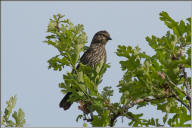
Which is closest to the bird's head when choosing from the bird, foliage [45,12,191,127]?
the bird

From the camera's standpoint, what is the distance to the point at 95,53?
27.7 feet

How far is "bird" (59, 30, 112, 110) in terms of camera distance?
8234 mm

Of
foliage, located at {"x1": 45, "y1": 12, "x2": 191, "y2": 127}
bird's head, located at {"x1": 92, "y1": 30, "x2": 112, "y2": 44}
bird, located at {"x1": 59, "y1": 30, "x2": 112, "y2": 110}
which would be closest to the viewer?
foliage, located at {"x1": 45, "y1": 12, "x2": 191, "y2": 127}

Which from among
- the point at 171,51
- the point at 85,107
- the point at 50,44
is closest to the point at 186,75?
the point at 171,51

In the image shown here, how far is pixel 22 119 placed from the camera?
171 inches

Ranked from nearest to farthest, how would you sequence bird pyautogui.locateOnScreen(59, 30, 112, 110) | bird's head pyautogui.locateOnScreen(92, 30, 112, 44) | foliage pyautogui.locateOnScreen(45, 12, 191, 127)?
foliage pyautogui.locateOnScreen(45, 12, 191, 127) < bird pyautogui.locateOnScreen(59, 30, 112, 110) < bird's head pyautogui.locateOnScreen(92, 30, 112, 44)

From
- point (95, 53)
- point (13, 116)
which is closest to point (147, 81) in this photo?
point (13, 116)

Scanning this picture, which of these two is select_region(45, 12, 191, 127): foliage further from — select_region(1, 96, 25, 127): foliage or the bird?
the bird

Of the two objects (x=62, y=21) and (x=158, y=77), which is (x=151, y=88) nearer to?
(x=158, y=77)

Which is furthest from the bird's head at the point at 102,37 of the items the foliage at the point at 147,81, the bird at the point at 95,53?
the foliage at the point at 147,81

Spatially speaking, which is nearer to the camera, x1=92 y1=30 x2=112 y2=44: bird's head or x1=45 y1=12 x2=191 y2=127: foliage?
x1=45 y1=12 x2=191 y2=127: foliage

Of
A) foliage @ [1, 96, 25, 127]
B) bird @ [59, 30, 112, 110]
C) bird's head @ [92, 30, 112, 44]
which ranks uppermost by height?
bird's head @ [92, 30, 112, 44]

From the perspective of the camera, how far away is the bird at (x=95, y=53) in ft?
27.0

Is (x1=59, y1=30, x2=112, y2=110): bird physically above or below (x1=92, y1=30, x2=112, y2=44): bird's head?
below
